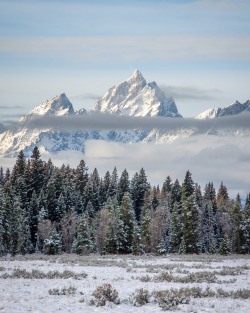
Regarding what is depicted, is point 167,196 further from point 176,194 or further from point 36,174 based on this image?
point 36,174

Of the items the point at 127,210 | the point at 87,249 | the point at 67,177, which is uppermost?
the point at 67,177

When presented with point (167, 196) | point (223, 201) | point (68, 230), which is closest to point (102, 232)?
point (68, 230)

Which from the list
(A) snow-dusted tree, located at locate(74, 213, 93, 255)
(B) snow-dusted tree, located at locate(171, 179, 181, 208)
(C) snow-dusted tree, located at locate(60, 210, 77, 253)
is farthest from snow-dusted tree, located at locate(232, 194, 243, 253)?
(C) snow-dusted tree, located at locate(60, 210, 77, 253)

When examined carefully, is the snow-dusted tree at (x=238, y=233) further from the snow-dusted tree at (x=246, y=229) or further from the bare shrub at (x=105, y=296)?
the bare shrub at (x=105, y=296)

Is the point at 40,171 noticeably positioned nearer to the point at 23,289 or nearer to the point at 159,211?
the point at 159,211

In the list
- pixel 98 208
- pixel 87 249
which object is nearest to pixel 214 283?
pixel 87 249

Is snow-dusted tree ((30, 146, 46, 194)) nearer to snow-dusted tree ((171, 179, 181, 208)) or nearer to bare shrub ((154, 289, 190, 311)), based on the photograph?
snow-dusted tree ((171, 179, 181, 208))

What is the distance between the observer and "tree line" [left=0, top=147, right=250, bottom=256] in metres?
77.6

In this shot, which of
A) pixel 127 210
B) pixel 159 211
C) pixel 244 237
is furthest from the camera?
pixel 159 211

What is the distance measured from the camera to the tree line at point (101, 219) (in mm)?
77625

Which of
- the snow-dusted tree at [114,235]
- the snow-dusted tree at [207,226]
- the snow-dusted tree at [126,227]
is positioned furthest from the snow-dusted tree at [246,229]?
the snow-dusted tree at [114,235]

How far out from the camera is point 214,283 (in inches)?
1069

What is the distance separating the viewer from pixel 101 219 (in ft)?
309

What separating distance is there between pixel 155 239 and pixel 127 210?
12.9 meters
